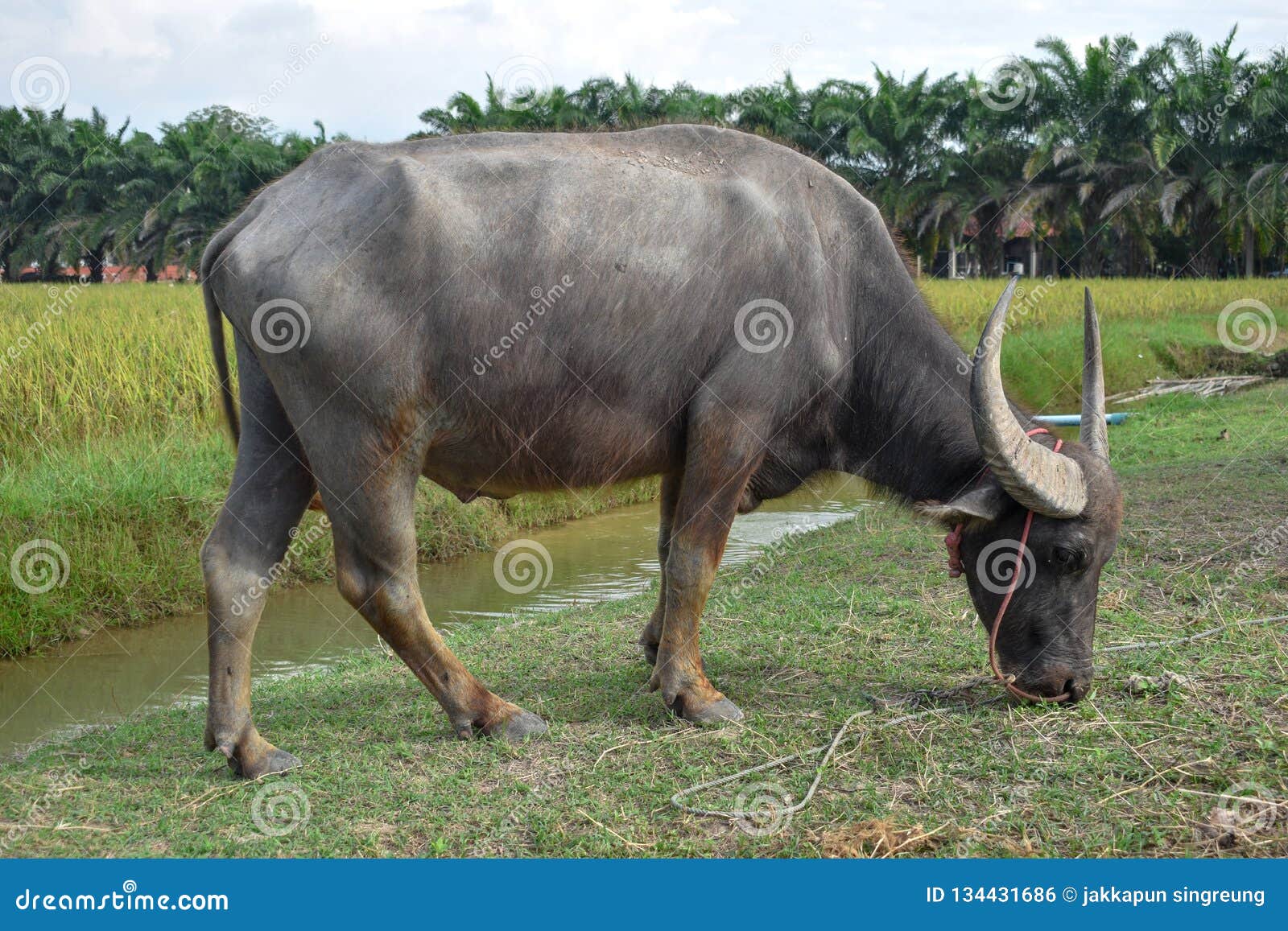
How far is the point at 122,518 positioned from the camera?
6.52 metres

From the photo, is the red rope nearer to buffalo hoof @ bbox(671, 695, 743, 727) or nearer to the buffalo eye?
the buffalo eye

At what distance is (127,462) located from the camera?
22.9ft

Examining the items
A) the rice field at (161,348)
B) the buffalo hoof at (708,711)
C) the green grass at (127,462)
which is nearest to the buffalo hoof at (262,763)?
the buffalo hoof at (708,711)

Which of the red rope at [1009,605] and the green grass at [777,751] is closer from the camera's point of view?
the green grass at [777,751]

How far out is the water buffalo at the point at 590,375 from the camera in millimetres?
3398

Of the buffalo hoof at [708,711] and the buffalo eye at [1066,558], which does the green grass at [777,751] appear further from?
the buffalo eye at [1066,558]

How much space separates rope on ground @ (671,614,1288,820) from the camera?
2953 mm

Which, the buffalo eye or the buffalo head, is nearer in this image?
the buffalo head

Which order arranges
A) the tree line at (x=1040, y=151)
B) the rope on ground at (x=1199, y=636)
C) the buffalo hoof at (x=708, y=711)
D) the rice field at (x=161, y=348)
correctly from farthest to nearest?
the tree line at (x=1040, y=151) < the rice field at (x=161, y=348) < the rope on ground at (x=1199, y=636) < the buffalo hoof at (x=708, y=711)

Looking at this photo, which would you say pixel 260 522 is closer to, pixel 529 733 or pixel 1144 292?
pixel 529 733

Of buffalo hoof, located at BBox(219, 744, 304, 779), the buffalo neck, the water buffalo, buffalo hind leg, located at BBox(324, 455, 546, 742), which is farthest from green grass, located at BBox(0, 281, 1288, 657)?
buffalo hoof, located at BBox(219, 744, 304, 779)

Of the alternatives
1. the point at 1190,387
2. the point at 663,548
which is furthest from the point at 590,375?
the point at 1190,387

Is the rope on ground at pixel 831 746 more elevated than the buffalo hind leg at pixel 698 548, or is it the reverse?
the buffalo hind leg at pixel 698 548

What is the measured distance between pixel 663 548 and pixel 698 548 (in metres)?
0.68
